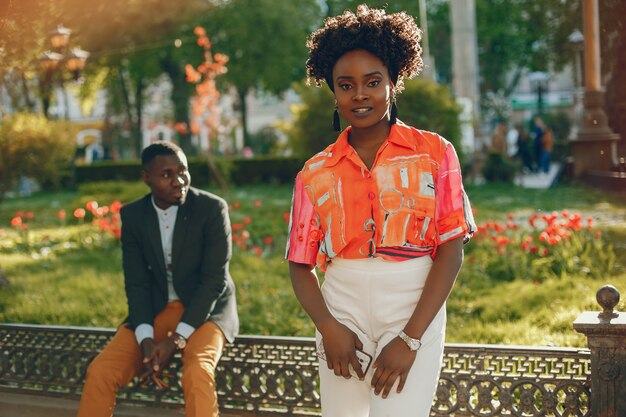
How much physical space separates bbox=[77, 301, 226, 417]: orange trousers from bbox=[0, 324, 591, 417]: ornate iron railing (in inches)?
18.4

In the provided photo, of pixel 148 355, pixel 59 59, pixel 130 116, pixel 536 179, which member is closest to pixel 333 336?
pixel 148 355

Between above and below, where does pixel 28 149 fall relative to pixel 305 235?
above

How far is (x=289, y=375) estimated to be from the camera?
507 centimetres

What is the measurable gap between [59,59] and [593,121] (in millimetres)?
8637

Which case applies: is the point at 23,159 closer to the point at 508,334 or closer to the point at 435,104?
the point at 435,104

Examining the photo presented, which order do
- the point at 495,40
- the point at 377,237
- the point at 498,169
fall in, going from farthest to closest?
the point at 495,40
the point at 498,169
the point at 377,237

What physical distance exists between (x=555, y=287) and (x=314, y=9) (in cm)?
3488

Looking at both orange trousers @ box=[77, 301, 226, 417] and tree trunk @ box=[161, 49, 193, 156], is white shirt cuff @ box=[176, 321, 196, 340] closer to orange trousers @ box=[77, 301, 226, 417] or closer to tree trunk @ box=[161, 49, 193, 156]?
orange trousers @ box=[77, 301, 226, 417]

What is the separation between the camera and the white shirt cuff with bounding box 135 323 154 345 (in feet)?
15.4

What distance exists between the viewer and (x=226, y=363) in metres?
5.21

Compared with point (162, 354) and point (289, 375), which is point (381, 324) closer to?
point (162, 354)

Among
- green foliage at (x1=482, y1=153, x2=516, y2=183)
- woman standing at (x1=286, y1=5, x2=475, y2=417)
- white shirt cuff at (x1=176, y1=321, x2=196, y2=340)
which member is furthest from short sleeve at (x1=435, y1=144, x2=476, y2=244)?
green foliage at (x1=482, y1=153, x2=516, y2=183)

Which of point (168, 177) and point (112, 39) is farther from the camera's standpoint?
point (112, 39)

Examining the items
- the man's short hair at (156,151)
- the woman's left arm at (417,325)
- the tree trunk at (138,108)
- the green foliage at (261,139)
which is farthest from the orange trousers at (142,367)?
the green foliage at (261,139)
